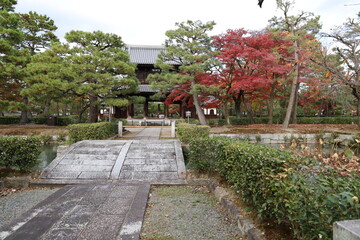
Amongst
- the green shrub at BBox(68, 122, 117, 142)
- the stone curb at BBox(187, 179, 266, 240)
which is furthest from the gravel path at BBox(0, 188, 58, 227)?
the green shrub at BBox(68, 122, 117, 142)

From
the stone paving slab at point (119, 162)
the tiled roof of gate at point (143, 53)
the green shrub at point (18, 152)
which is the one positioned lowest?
the stone paving slab at point (119, 162)

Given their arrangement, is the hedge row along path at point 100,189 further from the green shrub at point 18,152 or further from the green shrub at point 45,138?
the green shrub at point 45,138

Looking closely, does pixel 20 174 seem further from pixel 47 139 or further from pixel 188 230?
pixel 47 139

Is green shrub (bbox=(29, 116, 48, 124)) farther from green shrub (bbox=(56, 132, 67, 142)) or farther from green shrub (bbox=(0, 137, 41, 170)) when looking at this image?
green shrub (bbox=(0, 137, 41, 170))

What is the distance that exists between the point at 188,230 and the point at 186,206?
861 mm

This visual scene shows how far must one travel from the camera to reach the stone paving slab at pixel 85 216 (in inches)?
110

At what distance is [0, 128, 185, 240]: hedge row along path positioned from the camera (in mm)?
2910

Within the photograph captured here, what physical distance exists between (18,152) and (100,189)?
8.16 feet

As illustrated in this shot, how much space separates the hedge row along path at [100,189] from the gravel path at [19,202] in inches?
10.9

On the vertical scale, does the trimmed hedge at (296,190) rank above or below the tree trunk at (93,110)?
below

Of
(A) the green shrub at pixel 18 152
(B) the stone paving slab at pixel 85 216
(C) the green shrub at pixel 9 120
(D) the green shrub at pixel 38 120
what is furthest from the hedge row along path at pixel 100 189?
(C) the green shrub at pixel 9 120

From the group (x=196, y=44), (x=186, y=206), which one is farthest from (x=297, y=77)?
(x=186, y=206)

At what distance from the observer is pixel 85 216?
329cm

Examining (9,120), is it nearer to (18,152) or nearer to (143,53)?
(143,53)
